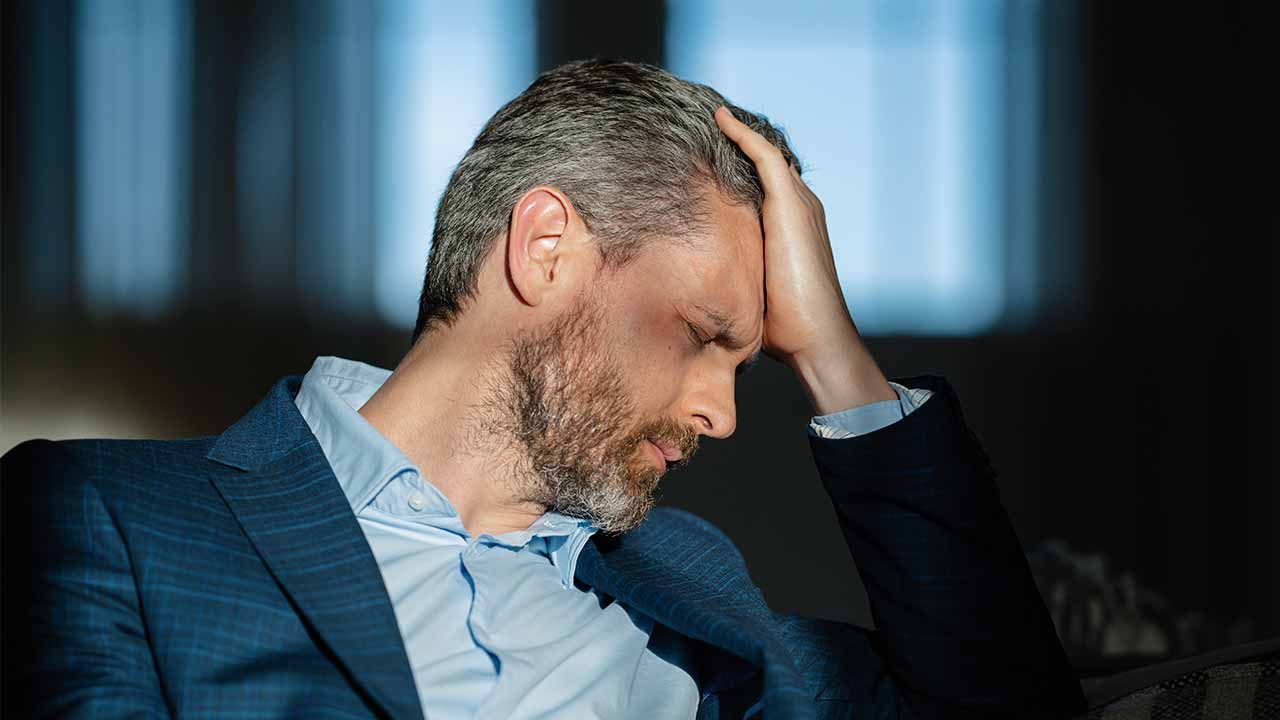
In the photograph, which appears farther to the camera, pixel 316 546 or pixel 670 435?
pixel 670 435

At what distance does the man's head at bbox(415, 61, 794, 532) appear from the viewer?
125cm

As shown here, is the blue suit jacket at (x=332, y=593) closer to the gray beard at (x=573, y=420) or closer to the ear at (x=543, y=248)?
the gray beard at (x=573, y=420)

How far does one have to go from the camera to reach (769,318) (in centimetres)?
135

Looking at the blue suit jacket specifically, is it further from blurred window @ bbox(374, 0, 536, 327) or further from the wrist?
blurred window @ bbox(374, 0, 536, 327)

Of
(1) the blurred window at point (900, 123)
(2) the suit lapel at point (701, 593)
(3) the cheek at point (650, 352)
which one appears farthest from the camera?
(1) the blurred window at point (900, 123)

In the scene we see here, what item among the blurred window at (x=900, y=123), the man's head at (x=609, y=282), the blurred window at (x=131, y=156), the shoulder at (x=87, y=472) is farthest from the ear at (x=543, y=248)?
the blurred window at (x=131, y=156)

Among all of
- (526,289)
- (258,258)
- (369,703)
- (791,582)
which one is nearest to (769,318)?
(526,289)

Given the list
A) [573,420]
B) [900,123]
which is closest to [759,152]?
[573,420]

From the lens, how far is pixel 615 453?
126cm

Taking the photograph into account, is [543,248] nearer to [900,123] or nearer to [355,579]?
[355,579]

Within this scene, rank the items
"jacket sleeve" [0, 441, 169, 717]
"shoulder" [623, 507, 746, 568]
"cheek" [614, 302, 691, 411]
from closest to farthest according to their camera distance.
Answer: "jacket sleeve" [0, 441, 169, 717], "cheek" [614, 302, 691, 411], "shoulder" [623, 507, 746, 568]

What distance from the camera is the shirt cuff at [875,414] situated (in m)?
1.29

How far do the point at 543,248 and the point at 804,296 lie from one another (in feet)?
1.01

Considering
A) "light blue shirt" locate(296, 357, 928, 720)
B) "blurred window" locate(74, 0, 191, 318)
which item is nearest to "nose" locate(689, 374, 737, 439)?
"light blue shirt" locate(296, 357, 928, 720)
